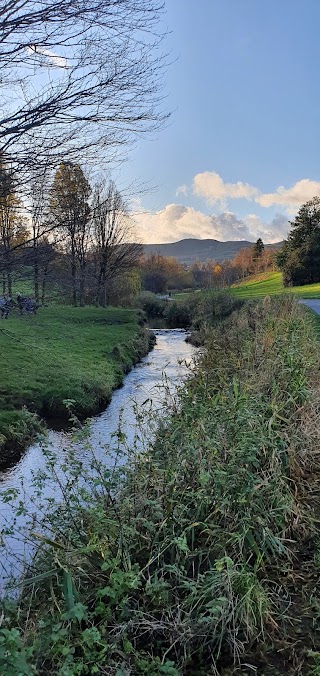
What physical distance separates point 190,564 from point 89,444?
4.21 feet

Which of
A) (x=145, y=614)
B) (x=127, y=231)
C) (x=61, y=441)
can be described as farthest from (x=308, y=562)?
(x=127, y=231)

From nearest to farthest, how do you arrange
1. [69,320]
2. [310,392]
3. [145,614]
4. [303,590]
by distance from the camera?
[145,614], [303,590], [310,392], [69,320]

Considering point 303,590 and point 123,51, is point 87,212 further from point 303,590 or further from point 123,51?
point 303,590

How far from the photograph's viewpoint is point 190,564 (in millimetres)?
3361


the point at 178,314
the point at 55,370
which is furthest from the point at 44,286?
the point at 178,314

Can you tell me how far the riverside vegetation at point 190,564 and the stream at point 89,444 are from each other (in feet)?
1.22

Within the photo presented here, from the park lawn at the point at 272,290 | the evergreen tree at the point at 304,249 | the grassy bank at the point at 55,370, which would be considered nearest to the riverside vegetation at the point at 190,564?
the grassy bank at the point at 55,370

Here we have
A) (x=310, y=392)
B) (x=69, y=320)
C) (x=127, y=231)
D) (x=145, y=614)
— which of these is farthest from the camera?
(x=127, y=231)

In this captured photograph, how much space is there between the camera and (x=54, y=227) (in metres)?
4.18

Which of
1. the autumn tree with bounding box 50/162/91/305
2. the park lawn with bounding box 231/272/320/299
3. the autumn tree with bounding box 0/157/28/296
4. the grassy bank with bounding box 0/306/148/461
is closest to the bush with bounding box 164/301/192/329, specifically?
the park lawn with bounding box 231/272/320/299

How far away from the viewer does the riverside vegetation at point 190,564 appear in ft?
8.70

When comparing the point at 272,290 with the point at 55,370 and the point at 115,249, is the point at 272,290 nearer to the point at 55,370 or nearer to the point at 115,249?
the point at 115,249

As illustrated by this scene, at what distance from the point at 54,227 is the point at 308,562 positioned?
3.52 m

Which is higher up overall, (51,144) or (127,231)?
(127,231)
